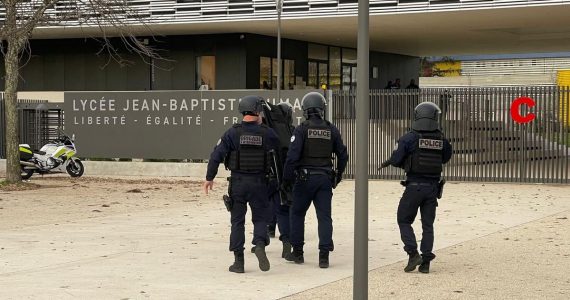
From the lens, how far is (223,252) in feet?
35.4

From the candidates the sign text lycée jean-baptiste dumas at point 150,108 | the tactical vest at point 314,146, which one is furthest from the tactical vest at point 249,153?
the sign text lycée jean-baptiste dumas at point 150,108

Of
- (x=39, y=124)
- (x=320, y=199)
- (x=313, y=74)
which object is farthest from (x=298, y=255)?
(x=313, y=74)

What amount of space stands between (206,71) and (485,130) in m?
17.8

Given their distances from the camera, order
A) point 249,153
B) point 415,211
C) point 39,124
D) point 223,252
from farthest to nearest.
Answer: point 39,124 → point 223,252 → point 415,211 → point 249,153

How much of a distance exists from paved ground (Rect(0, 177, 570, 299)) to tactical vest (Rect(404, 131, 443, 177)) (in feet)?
3.34

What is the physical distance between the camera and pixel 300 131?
9.70 m

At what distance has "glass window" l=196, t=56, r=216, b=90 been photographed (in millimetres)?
37906

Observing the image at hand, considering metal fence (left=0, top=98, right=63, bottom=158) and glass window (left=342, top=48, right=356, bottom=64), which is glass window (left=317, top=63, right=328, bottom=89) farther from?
metal fence (left=0, top=98, right=63, bottom=158)

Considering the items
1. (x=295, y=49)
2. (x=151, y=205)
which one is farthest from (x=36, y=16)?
(x=295, y=49)

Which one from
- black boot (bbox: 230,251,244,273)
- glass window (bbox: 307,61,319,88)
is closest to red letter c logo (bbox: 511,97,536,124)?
black boot (bbox: 230,251,244,273)

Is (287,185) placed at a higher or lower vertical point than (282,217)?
higher

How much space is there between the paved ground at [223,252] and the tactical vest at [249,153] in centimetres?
105

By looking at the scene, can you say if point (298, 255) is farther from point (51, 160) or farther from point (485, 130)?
point (51, 160)

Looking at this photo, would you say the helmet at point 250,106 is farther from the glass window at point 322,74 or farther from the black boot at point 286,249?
the glass window at point 322,74
